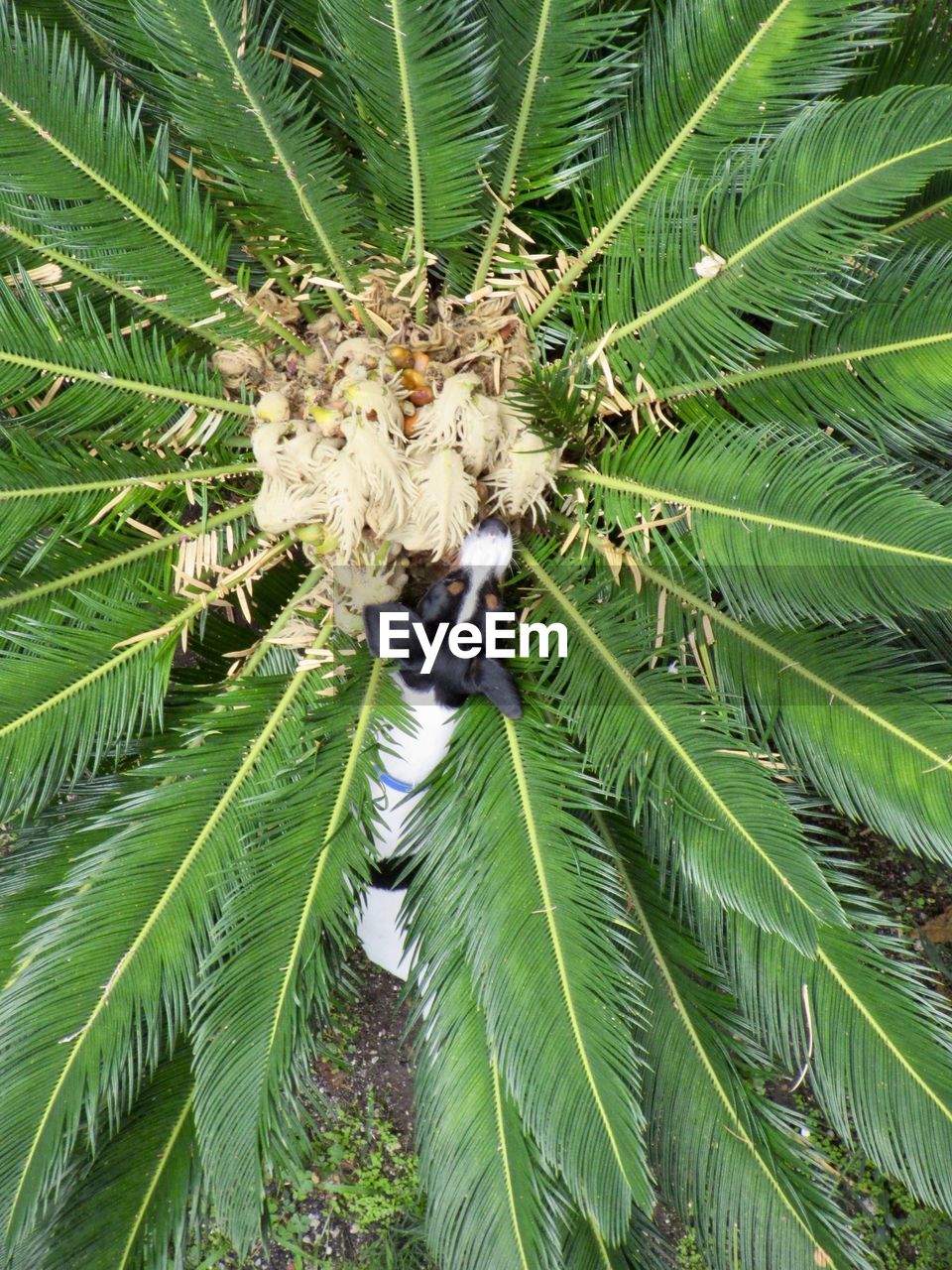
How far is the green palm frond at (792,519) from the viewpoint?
1118 mm

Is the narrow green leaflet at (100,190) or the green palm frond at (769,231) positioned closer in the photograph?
the green palm frond at (769,231)

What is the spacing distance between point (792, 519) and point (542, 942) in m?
0.69

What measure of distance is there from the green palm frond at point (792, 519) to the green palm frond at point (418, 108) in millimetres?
502

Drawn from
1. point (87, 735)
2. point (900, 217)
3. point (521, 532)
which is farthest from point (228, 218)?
point (900, 217)

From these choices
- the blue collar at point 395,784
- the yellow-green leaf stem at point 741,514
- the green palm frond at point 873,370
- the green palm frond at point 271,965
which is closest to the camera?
the yellow-green leaf stem at point 741,514

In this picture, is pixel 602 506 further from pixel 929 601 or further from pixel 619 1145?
pixel 619 1145

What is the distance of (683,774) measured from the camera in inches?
50.5

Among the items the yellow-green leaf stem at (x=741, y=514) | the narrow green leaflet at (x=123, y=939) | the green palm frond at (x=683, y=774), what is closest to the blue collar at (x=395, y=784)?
the narrow green leaflet at (x=123, y=939)

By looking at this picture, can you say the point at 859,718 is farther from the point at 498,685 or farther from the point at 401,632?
the point at 401,632

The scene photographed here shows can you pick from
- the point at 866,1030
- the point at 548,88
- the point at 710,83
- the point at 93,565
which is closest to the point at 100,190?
the point at 93,565

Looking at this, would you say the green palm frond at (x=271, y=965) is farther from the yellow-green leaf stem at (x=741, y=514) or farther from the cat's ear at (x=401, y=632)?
the yellow-green leaf stem at (x=741, y=514)

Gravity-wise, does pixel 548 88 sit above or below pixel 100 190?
above

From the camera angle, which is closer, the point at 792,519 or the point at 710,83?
the point at 792,519

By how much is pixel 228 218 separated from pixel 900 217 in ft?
3.84
